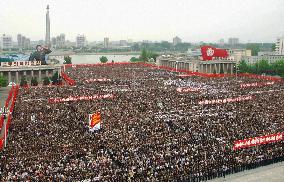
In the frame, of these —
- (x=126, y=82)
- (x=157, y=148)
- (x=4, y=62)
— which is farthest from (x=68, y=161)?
(x=4, y=62)

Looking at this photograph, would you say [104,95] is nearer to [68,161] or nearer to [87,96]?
[87,96]

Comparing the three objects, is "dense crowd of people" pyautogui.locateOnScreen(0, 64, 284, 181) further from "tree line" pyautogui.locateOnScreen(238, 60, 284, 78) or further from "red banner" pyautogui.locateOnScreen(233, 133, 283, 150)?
"tree line" pyautogui.locateOnScreen(238, 60, 284, 78)

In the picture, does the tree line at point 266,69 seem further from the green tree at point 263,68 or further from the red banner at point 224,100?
the red banner at point 224,100

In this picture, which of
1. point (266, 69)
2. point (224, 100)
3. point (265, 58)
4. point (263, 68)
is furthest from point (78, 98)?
point (265, 58)

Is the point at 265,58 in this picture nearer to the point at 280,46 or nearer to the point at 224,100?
the point at 280,46

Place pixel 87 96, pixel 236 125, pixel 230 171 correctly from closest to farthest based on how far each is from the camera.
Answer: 1. pixel 230 171
2. pixel 236 125
3. pixel 87 96

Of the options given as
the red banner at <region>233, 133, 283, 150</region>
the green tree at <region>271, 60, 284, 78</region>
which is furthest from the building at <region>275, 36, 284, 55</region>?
the red banner at <region>233, 133, 283, 150</region>

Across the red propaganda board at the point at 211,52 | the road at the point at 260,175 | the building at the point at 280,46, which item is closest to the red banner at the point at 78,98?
the road at the point at 260,175

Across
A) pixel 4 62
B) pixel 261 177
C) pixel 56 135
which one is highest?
pixel 4 62
